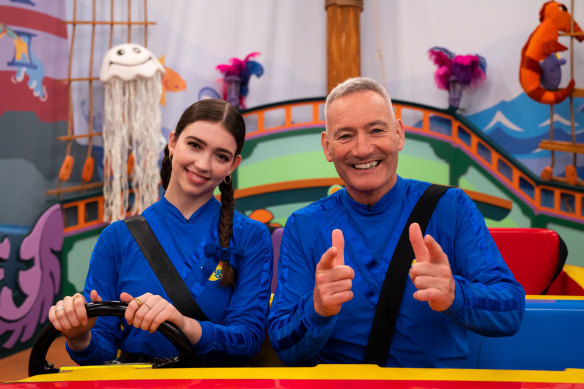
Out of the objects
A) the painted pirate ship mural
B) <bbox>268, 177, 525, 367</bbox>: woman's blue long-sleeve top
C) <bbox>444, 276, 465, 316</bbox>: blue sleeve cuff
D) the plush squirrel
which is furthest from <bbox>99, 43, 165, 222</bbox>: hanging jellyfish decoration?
<bbox>444, 276, 465, 316</bbox>: blue sleeve cuff

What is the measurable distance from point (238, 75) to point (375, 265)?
2675 millimetres

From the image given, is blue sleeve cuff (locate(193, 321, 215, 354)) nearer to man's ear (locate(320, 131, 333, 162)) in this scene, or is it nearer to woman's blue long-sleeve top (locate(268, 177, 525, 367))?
woman's blue long-sleeve top (locate(268, 177, 525, 367))

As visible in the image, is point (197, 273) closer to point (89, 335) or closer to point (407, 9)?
point (89, 335)

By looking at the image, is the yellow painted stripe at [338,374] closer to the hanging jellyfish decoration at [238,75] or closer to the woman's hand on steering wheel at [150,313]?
the woman's hand on steering wheel at [150,313]

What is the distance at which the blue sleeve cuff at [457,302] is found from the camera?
2.90 ft

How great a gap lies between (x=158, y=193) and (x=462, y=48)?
7.36 feet

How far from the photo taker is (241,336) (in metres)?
1.14

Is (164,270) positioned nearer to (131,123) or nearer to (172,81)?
(131,123)

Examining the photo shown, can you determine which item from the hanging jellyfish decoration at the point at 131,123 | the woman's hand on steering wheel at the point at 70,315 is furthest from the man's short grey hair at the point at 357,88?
the hanging jellyfish decoration at the point at 131,123

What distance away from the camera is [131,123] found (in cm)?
329

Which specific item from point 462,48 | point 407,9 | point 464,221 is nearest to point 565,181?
point 462,48

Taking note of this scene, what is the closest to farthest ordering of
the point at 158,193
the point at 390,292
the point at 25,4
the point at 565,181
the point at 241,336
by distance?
the point at 390,292 → the point at 241,336 → the point at 25,4 → the point at 565,181 → the point at 158,193

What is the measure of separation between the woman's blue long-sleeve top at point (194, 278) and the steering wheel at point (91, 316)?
15cm

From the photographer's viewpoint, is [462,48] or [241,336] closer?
[241,336]
